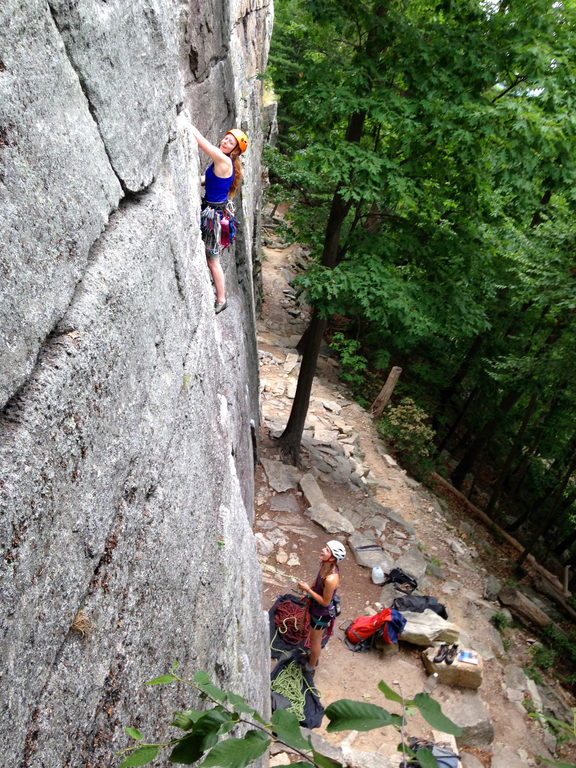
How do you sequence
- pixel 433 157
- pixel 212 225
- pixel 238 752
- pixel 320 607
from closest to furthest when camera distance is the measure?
pixel 238 752
pixel 212 225
pixel 320 607
pixel 433 157

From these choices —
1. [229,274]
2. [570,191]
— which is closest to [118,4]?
[229,274]

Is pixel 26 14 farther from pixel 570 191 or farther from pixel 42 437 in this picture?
pixel 570 191

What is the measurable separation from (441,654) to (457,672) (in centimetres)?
29

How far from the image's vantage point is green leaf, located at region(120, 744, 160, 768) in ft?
4.07

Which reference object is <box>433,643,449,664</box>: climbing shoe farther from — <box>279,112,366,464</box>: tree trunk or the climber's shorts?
the climber's shorts

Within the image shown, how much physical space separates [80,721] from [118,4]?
276 centimetres

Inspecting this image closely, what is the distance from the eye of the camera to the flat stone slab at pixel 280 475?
10.1 meters

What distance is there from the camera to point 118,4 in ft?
7.41

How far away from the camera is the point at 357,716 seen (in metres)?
1.28

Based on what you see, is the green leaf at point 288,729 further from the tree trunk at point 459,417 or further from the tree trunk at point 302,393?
the tree trunk at point 459,417

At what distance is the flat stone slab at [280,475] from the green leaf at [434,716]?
875 cm

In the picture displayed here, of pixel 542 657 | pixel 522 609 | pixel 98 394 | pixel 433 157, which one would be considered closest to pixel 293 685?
pixel 98 394

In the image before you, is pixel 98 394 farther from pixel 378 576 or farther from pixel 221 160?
pixel 378 576

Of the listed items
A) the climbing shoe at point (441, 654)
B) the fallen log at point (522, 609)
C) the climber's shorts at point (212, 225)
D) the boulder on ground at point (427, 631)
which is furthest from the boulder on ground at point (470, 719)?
the climber's shorts at point (212, 225)
